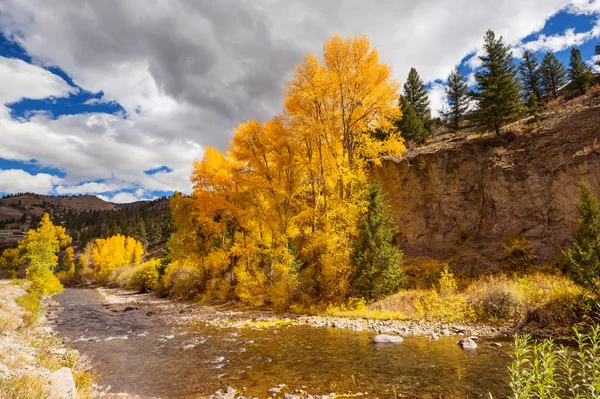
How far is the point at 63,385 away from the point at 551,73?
66.6 meters

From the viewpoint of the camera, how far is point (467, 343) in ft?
34.7

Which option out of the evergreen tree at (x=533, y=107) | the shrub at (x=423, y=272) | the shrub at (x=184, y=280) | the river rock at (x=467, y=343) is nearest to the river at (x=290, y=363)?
the river rock at (x=467, y=343)

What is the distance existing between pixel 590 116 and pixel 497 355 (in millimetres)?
18860

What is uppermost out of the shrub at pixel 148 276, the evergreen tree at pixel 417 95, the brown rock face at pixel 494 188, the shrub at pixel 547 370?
the evergreen tree at pixel 417 95

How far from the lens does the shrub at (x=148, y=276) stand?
4028 cm

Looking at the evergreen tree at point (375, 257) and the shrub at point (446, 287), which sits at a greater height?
the evergreen tree at point (375, 257)

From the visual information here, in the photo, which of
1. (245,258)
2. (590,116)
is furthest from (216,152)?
(590,116)

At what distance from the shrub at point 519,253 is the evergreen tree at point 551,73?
44.3 meters

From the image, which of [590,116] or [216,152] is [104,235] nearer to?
[216,152]

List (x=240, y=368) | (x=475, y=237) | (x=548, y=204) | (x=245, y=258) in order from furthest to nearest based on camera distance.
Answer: (x=245, y=258)
(x=475, y=237)
(x=548, y=204)
(x=240, y=368)

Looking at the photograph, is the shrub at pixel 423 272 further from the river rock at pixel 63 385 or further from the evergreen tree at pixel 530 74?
the evergreen tree at pixel 530 74

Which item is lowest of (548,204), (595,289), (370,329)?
(370,329)

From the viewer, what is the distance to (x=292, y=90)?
704 inches

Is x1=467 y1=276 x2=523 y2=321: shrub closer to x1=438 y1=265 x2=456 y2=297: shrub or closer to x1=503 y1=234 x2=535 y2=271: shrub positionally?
x1=438 y1=265 x2=456 y2=297: shrub
